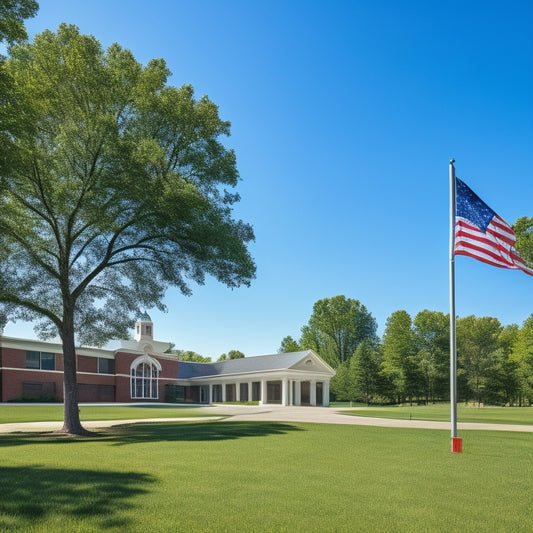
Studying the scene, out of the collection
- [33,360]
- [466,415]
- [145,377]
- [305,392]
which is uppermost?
[33,360]

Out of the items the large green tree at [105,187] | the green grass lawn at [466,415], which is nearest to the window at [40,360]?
the green grass lawn at [466,415]

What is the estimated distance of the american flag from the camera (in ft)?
46.4

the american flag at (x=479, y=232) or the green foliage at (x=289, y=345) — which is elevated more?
the american flag at (x=479, y=232)

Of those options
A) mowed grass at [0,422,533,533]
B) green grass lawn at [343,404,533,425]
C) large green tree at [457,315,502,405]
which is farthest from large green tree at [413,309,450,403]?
mowed grass at [0,422,533,533]

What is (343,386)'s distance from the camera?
80.9 m

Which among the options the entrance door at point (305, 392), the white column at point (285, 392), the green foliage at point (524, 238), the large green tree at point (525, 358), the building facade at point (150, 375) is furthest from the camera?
the entrance door at point (305, 392)

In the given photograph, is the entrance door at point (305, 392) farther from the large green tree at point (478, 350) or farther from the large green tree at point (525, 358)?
the large green tree at point (525, 358)

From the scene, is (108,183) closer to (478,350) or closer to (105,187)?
(105,187)

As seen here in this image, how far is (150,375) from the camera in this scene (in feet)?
235

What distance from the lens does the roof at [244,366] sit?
64.0 meters

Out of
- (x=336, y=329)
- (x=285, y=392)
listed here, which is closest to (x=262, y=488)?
(x=285, y=392)

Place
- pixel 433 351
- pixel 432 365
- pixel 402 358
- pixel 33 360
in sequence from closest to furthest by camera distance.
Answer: pixel 33 360, pixel 432 365, pixel 402 358, pixel 433 351

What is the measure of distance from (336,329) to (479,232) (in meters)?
84.6

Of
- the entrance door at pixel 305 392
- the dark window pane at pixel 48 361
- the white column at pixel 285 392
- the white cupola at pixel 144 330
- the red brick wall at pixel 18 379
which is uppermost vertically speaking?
the white cupola at pixel 144 330
